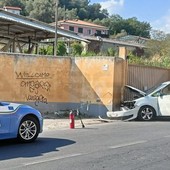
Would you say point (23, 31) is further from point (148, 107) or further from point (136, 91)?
point (148, 107)

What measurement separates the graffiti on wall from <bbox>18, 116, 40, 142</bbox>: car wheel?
7.14 metres

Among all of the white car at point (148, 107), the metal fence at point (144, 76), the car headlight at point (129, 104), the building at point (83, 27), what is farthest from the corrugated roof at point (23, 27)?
the building at point (83, 27)

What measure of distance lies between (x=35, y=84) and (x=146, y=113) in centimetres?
483

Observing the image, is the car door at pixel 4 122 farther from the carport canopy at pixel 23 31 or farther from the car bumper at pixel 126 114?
the carport canopy at pixel 23 31

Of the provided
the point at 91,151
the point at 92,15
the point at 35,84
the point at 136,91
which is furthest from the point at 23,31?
the point at 92,15

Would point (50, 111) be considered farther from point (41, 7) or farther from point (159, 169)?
point (41, 7)

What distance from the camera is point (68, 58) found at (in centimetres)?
1859

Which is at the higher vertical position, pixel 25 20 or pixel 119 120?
pixel 25 20

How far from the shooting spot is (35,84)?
17828 millimetres

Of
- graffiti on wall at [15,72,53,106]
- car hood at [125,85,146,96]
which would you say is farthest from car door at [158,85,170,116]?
graffiti on wall at [15,72,53,106]

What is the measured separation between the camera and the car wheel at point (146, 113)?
54.7ft

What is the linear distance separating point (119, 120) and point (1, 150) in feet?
26.7

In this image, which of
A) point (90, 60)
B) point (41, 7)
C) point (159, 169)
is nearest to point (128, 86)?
point (90, 60)

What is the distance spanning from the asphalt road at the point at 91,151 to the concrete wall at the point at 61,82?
16.0ft
